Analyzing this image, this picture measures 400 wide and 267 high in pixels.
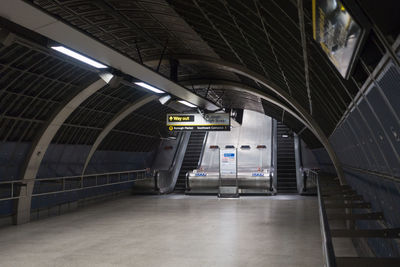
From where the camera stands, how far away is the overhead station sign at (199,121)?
1786cm

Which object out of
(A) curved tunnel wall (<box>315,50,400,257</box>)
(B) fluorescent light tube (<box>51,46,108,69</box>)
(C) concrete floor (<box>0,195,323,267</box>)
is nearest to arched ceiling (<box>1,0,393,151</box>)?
(A) curved tunnel wall (<box>315,50,400,257</box>)

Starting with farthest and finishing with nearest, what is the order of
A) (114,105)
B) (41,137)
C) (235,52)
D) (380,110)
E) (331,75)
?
(114,105) < (41,137) < (235,52) < (331,75) < (380,110)

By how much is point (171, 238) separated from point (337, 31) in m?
9.29

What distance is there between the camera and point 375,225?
6488 millimetres

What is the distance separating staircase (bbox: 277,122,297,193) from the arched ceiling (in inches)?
387

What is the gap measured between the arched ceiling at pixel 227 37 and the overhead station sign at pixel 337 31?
0.93 feet

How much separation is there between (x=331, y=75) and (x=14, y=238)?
30.9 feet

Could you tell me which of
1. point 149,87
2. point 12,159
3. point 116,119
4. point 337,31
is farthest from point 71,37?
point 116,119

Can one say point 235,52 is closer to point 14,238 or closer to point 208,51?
point 208,51

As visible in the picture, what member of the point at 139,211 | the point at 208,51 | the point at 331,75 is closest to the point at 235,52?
the point at 208,51

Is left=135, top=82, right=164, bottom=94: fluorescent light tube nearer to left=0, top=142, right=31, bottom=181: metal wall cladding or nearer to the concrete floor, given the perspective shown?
the concrete floor

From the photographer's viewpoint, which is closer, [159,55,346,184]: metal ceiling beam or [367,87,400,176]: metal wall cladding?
[367,87,400,176]: metal wall cladding

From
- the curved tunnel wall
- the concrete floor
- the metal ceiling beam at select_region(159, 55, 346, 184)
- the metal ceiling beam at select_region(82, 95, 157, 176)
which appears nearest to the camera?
the curved tunnel wall

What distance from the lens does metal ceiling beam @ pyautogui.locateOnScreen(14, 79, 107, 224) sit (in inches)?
559
